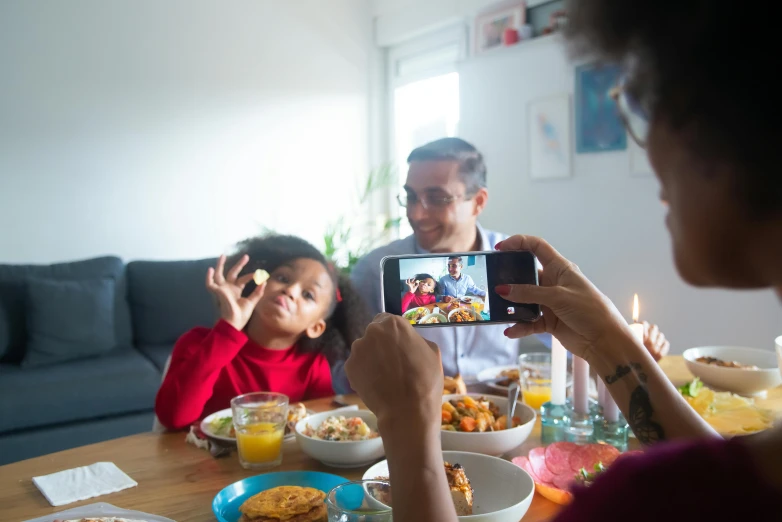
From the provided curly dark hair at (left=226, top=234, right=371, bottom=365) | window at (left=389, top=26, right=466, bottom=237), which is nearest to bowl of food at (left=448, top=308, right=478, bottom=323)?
curly dark hair at (left=226, top=234, right=371, bottom=365)

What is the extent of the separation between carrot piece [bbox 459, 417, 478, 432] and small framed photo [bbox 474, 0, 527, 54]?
117 inches

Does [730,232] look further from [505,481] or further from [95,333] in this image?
[95,333]

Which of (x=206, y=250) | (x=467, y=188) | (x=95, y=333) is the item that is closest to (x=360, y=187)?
(x=206, y=250)

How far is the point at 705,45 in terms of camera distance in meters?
0.38

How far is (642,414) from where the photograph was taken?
0.88 metres

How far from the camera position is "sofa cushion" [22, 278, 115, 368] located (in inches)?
122

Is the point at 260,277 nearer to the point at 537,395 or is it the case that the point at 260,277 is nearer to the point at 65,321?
the point at 537,395

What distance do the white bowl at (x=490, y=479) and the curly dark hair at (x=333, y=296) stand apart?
0.94 metres

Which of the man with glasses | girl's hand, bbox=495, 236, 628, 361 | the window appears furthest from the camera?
the window

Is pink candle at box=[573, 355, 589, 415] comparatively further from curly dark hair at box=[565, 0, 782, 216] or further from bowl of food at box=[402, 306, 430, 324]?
curly dark hair at box=[565, 0, 782, 216]

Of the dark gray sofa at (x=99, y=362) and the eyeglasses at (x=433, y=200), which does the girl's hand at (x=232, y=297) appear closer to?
the eyeglasses at (x=433, y=200)

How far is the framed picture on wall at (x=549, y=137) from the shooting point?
337 centimetres

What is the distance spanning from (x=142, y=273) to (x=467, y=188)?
2296 mm

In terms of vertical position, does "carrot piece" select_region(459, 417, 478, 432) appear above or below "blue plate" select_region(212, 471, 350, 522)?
above
